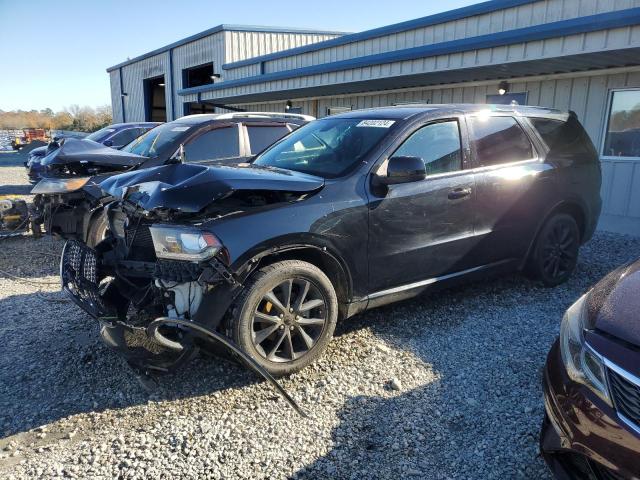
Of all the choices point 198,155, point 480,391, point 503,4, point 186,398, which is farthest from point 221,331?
point 503,4

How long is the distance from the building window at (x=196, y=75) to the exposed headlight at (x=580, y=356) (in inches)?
923

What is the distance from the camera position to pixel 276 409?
123 inches

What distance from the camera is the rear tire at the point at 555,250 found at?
504 cm

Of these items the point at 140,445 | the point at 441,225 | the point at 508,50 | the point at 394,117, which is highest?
the point at 508,50

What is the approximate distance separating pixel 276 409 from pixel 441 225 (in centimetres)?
203

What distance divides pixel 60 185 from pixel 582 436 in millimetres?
5969

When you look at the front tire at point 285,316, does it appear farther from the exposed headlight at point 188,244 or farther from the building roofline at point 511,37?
the building roofline at point 511,37

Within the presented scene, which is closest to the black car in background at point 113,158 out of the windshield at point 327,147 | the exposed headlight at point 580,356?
the windshield at point 327,147

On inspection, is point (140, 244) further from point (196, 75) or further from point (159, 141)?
point (196, 75)

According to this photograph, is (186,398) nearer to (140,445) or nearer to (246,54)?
(140,445)

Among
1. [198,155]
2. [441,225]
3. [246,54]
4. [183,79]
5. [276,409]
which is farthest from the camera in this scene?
[183,79]

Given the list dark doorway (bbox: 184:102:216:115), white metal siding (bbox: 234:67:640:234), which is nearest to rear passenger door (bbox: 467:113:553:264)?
white metal siding (bbox: 234:67:640:234)

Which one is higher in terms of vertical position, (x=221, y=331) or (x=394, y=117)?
(x=394, y=117)

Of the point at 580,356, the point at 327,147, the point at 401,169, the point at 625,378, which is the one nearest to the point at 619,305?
the point at 580,356
